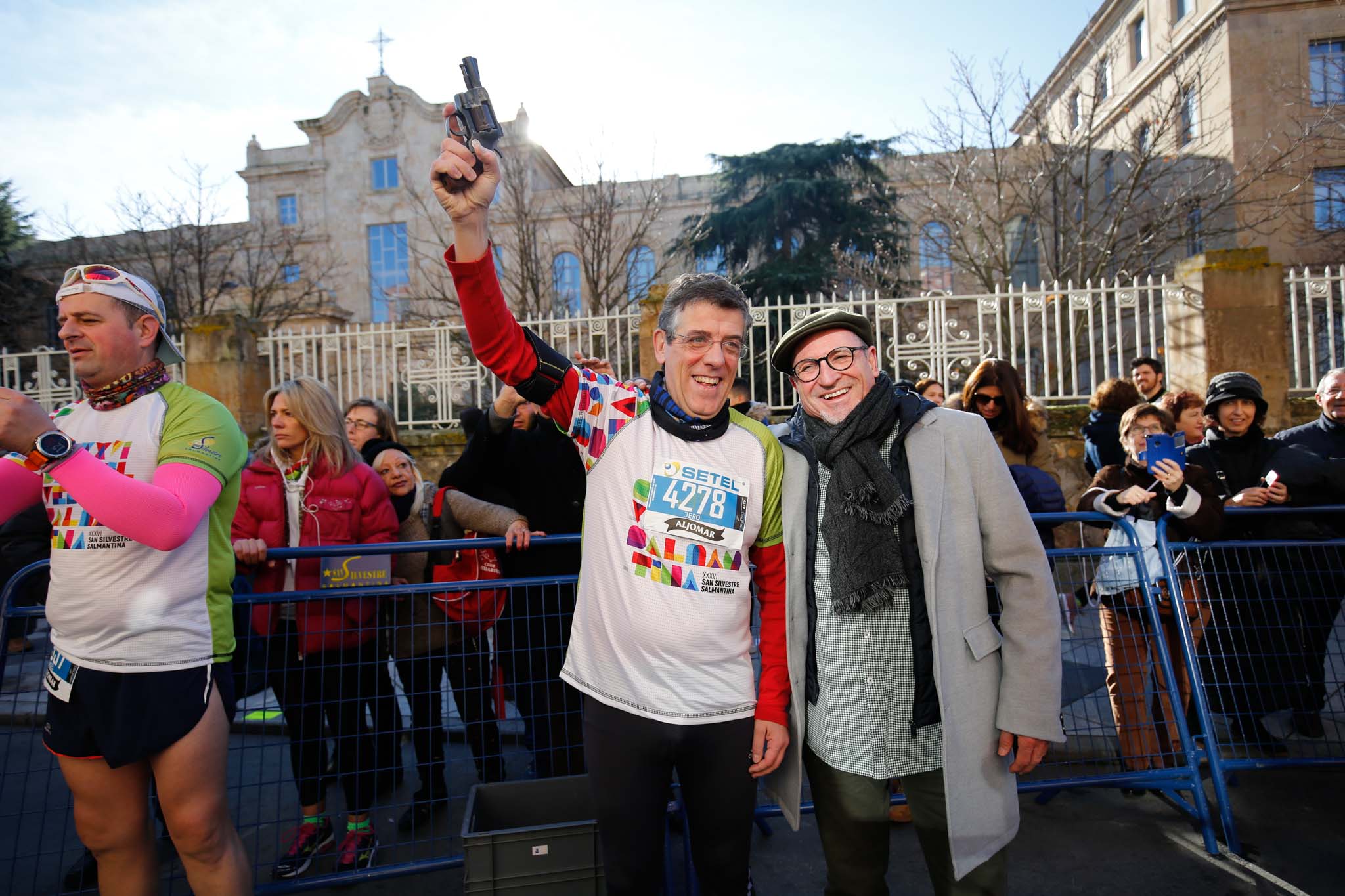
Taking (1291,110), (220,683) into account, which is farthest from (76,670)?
(1291,110)

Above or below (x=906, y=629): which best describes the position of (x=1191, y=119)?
above

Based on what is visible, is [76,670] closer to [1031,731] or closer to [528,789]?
[528,789]

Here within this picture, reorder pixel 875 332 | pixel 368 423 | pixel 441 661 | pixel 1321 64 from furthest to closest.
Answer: pixel 1321 64 < pixel 875 332 < pixel 368 423 < pixel 441 661

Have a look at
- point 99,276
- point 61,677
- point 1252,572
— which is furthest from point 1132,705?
point 99,276

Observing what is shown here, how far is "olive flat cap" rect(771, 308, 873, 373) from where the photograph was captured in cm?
223

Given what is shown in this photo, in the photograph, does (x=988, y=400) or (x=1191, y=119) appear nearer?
(x=988, y=400)

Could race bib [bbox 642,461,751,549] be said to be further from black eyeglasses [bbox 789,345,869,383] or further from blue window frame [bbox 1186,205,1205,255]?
blue window frame [bbox 1186,205,1205,255]

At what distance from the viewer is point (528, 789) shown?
2816 mm

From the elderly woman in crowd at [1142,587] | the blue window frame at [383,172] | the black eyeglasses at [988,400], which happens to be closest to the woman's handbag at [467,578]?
the black eyeglasses at [988,400]

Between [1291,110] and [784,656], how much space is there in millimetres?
25523

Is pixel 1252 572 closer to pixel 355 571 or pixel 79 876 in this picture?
pixel 355 571

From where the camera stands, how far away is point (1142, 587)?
3.54 m

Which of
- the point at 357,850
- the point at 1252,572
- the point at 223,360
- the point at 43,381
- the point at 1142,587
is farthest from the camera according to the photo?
the point at 43,381

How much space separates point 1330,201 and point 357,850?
22.9m
